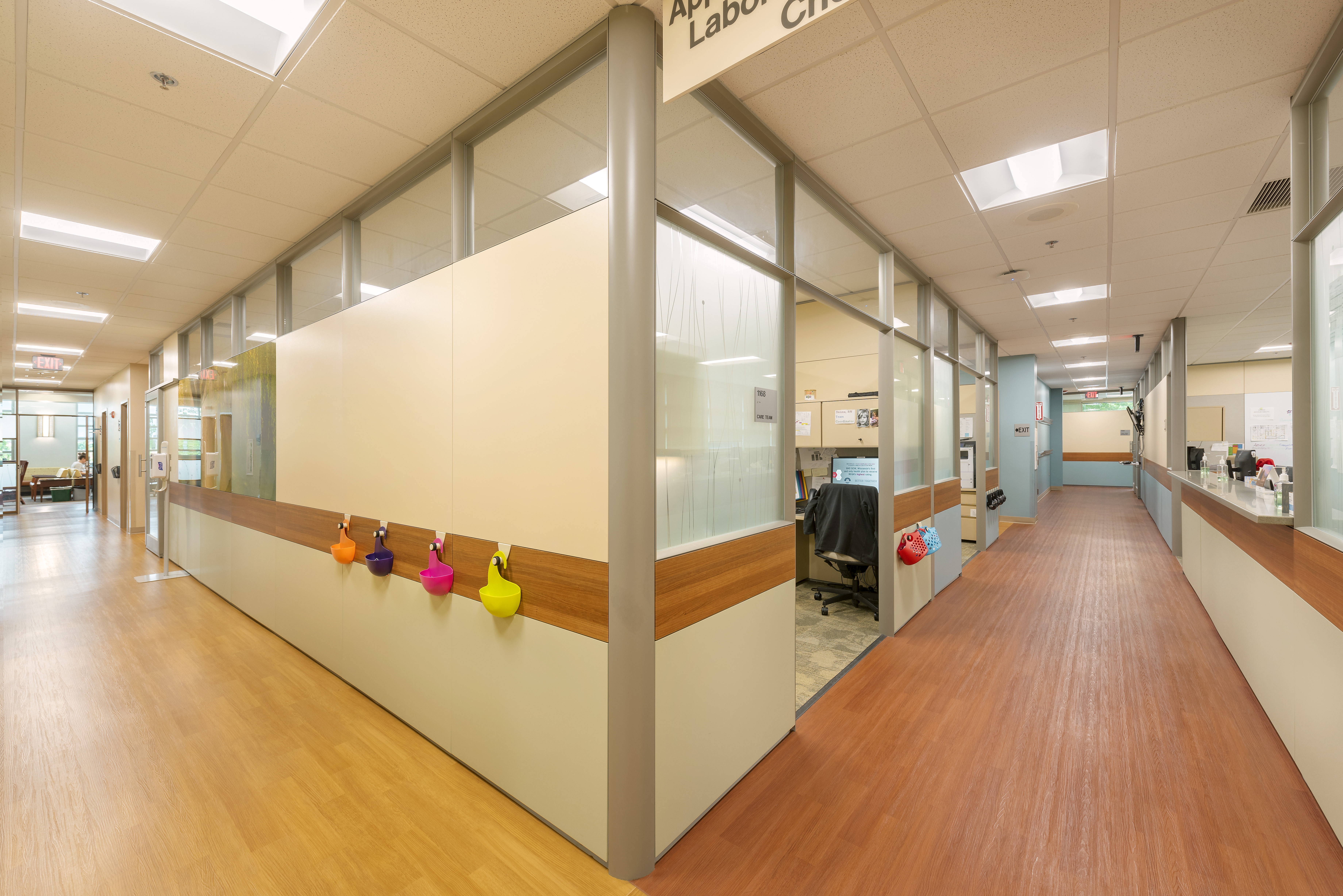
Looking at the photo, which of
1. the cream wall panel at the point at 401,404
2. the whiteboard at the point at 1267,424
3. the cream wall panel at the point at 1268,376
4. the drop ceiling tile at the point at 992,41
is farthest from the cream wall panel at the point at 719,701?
the cream wall panel at the point at 1268,376

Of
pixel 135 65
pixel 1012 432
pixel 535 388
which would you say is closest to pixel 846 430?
pixel 535 388

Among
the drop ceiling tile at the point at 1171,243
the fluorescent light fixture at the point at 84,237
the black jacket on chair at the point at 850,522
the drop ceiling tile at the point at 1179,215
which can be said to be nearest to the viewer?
the drop ceiling tile at the point at 1179,215

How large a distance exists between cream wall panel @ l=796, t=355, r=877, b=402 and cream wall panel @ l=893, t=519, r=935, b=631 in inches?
56.2

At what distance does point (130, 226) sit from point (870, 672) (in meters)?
5.46

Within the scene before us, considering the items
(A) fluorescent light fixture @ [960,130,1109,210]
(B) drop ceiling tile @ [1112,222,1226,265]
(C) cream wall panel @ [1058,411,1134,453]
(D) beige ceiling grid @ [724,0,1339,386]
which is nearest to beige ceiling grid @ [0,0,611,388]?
(D) beige ceiling grid @ [724,0,1339,386]

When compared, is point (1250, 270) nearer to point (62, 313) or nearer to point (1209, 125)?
point (1209, 125)

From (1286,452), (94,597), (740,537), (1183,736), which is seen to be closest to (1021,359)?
(1286,452)

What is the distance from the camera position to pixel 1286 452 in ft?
27.1

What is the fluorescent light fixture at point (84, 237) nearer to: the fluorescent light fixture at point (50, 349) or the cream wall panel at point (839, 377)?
the fluorescent light fixture at point (50, 349)

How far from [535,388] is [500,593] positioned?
2.60 feet

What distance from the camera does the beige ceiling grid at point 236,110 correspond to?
73.9 inches

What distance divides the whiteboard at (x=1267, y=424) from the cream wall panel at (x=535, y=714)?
11805 millimetres

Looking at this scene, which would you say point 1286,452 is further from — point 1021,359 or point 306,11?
point 306,11

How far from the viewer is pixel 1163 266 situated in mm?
4434
